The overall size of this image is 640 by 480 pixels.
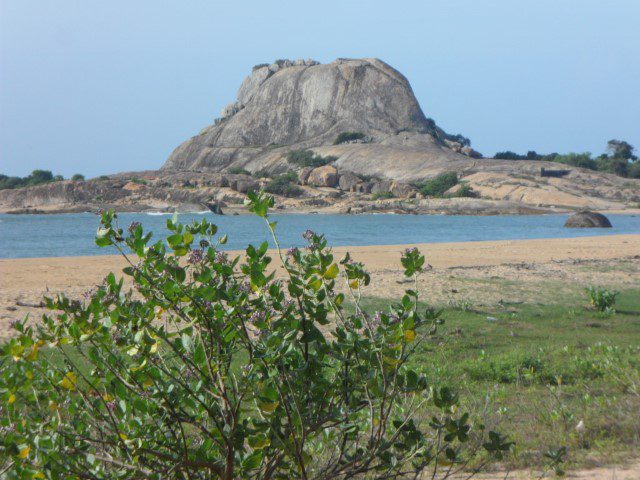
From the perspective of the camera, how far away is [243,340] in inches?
106

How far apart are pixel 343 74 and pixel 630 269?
3772 inches

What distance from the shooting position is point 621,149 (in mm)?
100812

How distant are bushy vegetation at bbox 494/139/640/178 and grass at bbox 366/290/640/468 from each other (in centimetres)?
8355

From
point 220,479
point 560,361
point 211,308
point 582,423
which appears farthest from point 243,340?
point 560,361

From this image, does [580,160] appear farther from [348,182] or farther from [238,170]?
[238,170]

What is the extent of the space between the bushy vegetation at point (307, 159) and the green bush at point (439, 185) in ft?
53.2

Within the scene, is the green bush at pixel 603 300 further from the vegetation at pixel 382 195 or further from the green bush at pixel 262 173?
the green bush at pixel 262 173

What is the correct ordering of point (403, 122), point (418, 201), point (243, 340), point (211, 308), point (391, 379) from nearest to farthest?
point (243, 340)
point (211, 308)
point (391, 379)
point (418, 201)
point (403, 122)

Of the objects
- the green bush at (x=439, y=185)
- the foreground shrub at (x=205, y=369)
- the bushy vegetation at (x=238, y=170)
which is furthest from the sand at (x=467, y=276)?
the bushy vegetation at (x=238, y=170)

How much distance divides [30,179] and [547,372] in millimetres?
98923

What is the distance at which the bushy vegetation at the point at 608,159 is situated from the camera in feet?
298

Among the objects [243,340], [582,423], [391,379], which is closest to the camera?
[243,340]

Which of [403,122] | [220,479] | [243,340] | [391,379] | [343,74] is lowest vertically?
[220,479]

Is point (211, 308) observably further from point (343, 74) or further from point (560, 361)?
point (343, 74)
